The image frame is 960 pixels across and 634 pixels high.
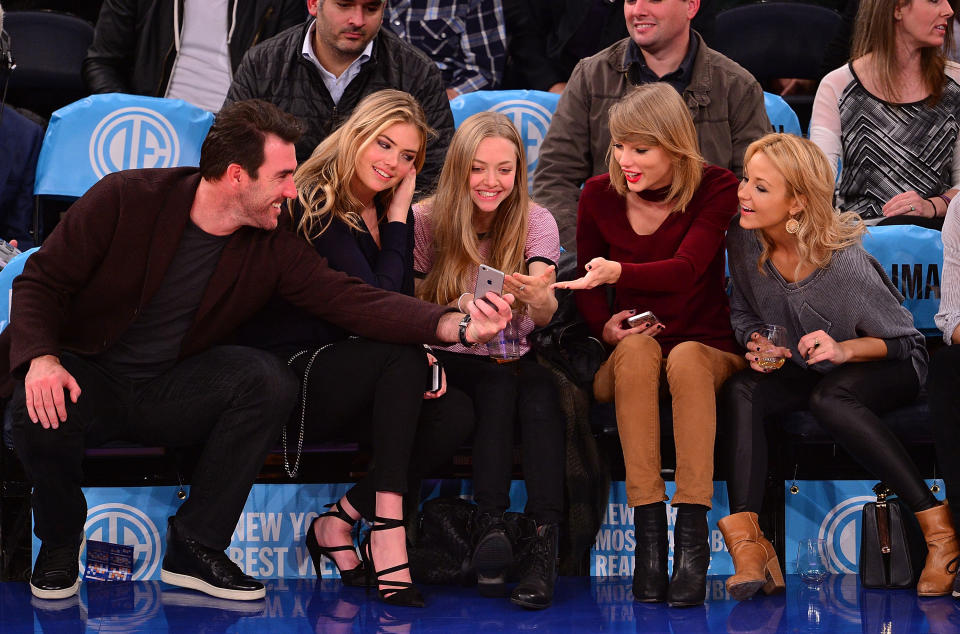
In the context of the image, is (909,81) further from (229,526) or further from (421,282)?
(229,526)

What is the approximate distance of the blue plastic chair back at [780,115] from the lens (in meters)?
4.28

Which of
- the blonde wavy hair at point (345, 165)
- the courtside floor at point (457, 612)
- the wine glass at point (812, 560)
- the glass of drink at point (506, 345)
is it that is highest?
the blonde wavy hair at point (345, 165)

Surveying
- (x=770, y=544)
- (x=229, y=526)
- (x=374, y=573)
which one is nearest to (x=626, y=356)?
(x=770, y=544)

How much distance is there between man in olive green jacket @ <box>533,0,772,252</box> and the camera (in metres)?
3.90

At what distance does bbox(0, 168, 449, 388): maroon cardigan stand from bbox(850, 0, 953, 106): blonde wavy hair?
208cm

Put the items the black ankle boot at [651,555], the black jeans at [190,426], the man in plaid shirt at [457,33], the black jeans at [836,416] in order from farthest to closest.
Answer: the man in plaid shirt at [457,33]
the black jeans at [836,416]
the black ankle boot at [651,555]
the black jeans at [190,426]

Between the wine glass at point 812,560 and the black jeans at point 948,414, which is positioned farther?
the wine glass at point 812,560

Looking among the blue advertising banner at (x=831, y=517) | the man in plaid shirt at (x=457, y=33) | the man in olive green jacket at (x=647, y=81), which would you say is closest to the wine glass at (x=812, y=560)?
the blue advertising banner at (x=831, y=517)

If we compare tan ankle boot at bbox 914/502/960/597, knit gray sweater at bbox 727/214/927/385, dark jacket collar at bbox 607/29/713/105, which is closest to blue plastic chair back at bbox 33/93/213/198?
dark jacket collar at bbox 607/29/713/105

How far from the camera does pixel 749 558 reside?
2873 mm

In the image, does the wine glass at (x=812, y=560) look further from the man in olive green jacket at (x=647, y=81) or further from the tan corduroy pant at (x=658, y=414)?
the man in olive green jacket at (x=647, y=81)

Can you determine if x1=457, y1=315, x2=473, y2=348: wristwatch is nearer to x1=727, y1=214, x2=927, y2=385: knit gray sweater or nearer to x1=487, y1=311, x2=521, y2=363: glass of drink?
x1=487, y1=311, x2=521, y2=363: glass of drink

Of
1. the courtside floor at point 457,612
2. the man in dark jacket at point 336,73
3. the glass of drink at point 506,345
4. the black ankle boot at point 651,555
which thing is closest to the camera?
the courtside floor at point 457,612

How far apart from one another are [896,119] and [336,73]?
200 cm
